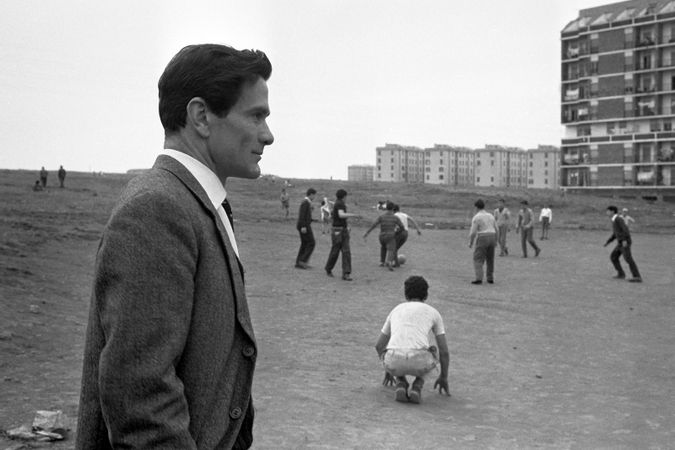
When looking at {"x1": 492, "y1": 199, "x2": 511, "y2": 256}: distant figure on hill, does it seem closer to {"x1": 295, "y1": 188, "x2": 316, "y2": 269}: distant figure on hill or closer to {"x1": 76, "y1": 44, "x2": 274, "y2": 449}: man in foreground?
{"x1": 295, "y1": 188, "x2": 316, "y2": 269}: distant figure on hill

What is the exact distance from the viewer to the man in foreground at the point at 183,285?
1.94m

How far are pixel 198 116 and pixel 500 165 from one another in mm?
164814

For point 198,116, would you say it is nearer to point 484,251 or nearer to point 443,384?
point 443,384

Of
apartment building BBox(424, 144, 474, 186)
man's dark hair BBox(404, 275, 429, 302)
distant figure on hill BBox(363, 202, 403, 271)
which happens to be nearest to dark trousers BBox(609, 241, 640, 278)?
distant figure on hill BBox(363, 202, 403, 271)

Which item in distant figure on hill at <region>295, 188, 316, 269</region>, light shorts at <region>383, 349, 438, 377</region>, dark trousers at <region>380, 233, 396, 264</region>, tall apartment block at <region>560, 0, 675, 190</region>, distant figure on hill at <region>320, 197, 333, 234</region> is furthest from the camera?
tall apartment block at <region>560, 0, 675, 190</region>

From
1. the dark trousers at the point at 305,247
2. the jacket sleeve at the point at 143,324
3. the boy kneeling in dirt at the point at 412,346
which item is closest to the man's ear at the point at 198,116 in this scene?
the jacket sleeve at the point at 143,324

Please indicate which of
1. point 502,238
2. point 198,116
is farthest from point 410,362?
point 502,238

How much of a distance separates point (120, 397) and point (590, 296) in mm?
16862

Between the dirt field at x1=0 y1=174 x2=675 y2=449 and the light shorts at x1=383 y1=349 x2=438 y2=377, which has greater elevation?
the light shorts at x1=383 y1=349 x2=438 y2=377

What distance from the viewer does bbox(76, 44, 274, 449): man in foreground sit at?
1.94 metres

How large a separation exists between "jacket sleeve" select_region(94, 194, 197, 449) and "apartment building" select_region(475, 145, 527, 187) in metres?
163

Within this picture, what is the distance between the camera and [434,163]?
169875 millimetres

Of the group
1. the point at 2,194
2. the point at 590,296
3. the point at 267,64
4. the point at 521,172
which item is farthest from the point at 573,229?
the point at 521,172

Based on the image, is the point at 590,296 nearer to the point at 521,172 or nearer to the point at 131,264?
the point at 131,264
